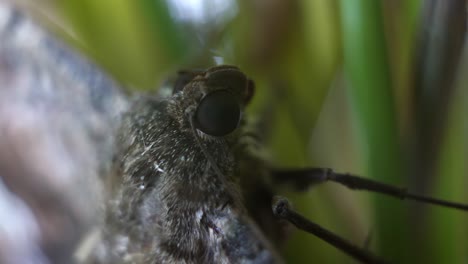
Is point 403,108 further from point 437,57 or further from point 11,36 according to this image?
point 11,36

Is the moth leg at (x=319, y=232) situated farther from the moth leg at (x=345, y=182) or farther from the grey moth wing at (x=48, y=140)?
the grey moth wing at (x=48, y=140)

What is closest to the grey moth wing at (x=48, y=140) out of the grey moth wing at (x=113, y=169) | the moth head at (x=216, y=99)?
the grey moth wing at (x=113, y=169)

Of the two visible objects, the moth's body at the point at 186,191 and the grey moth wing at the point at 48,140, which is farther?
the grey moth wing at the point at 48,140

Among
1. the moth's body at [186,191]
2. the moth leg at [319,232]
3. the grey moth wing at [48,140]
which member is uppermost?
the grey moth wing at [48,140]

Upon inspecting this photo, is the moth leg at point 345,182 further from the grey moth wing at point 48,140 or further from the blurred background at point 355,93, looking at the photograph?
the grey moth wing at point 48,140

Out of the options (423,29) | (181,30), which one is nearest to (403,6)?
(423,29)

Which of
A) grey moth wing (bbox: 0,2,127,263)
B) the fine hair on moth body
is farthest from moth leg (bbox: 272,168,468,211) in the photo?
grey moth wing (bbox: 0,2,127,263)

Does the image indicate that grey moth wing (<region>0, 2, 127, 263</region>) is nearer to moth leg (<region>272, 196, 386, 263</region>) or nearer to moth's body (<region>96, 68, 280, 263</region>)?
moth's body (<region>96, 68, 280, 263</region>)

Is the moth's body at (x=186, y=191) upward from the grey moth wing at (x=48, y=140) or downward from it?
downward
